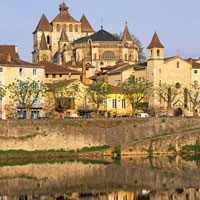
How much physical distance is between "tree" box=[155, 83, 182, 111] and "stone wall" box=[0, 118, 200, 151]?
59.6ft

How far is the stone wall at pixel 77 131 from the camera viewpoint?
76.8 metres

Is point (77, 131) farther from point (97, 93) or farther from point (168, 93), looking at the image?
point (168, 93)

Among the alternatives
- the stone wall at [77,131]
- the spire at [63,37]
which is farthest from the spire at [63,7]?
the stone wall at [77,131]

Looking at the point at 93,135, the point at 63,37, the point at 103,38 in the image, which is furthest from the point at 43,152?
the point at 63,37

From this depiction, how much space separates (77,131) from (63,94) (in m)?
12.8

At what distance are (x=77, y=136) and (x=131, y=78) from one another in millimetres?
33285

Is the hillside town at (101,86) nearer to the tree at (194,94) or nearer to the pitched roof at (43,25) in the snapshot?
the tree at (194,94)

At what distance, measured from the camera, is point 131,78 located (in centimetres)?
11062

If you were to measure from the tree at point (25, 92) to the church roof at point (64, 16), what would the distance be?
283ft

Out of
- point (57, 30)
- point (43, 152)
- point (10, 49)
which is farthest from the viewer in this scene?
point (57, 30)

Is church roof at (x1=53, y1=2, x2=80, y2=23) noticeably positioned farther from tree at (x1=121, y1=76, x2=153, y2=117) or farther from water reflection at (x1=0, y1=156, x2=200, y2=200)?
water reflection at (x1=0, y1=156, x2=200, y2=200)

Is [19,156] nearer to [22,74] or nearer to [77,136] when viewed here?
[77,136]

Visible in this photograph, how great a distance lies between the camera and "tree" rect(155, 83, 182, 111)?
341ft

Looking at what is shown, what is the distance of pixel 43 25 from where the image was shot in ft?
581
